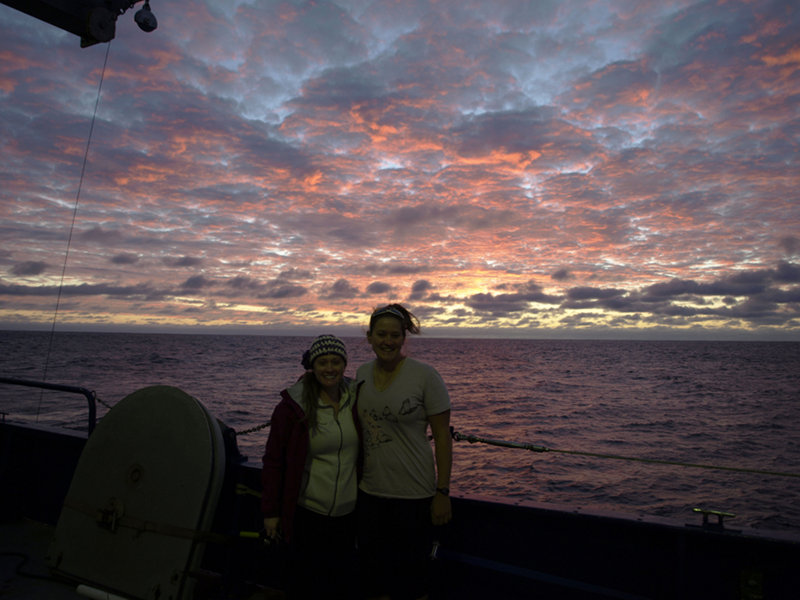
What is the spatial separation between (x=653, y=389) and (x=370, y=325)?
42.4m

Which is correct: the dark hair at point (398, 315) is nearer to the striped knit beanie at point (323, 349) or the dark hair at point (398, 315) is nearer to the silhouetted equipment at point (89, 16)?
the striped knit beanie at point (323, 349)

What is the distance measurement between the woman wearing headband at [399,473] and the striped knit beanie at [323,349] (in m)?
0.21

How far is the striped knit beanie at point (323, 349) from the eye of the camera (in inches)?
109

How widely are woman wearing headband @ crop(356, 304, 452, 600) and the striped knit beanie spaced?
0.21 metres

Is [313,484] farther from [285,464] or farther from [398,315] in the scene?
[398,315]

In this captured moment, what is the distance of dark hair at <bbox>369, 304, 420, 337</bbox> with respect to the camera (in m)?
2.82

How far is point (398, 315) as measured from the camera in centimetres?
283

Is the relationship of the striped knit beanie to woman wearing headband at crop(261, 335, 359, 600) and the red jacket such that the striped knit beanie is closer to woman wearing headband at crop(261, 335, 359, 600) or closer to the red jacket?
woman wearing headband at crop(261, 335, 359, 600)

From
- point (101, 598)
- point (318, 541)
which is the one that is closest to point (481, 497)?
point (318, 541)

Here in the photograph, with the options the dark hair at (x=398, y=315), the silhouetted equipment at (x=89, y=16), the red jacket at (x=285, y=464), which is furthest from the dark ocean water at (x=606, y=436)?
the silhouetted equipment at (x=89, y=16)

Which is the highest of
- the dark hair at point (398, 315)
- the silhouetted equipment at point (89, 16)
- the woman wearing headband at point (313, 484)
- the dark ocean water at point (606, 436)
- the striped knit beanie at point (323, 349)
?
the silhouetted equipment at point (89, 16)

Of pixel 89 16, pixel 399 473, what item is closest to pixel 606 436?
pixel 399 473

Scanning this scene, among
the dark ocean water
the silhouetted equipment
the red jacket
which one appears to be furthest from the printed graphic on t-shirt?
the silhouetted equipment

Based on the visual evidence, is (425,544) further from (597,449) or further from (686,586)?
(597,449)
